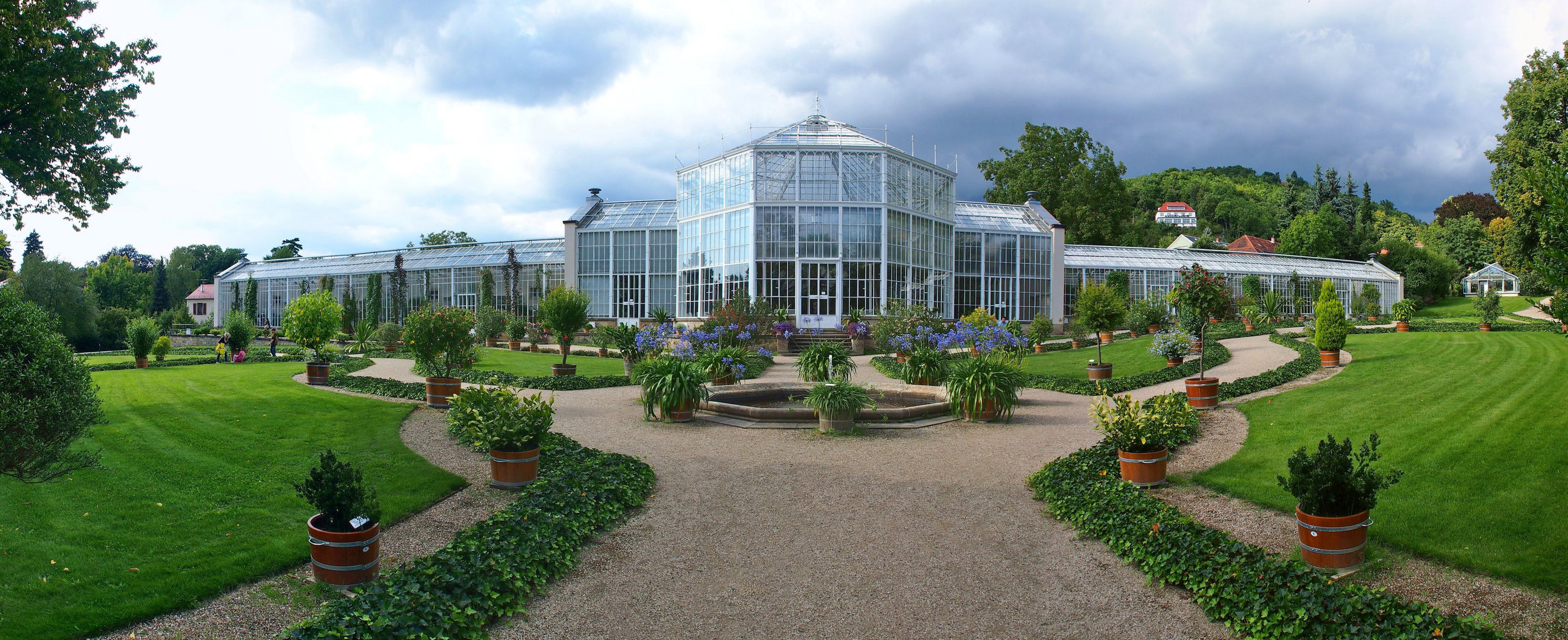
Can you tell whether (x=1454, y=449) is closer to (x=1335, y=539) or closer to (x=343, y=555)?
(x=1335, y=539)

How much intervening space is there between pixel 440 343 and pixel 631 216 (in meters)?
24.9

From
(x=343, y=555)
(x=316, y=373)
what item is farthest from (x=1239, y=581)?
(x=316, y=373)

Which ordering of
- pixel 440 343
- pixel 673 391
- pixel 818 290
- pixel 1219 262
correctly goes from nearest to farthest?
pixel 673 391
pixel 440 343
pixel 818 290
pixel 1219 262

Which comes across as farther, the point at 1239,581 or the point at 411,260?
the point at 411,260

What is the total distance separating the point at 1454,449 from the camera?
817cm

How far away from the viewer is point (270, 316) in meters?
48.2

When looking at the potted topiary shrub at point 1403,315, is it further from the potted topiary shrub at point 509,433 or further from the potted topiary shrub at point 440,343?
the potted topiary shrub at point 509,433

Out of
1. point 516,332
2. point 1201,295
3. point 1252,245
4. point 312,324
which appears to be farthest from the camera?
point 1252,245

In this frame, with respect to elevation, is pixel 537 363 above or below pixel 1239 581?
above

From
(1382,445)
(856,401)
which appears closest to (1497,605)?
(1382,445)

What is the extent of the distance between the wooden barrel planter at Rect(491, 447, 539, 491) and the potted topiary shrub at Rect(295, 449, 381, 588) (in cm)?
276

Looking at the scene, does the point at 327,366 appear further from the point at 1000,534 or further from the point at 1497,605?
the point at 1497,605

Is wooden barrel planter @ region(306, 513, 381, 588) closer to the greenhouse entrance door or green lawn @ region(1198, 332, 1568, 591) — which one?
green lawn @ region(1198, 332, 1568, 591)

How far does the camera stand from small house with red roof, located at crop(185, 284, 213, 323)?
68875 millimetres
